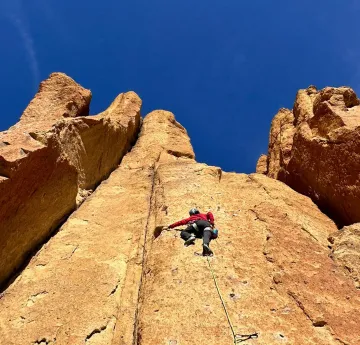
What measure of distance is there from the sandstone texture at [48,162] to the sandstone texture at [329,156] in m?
9.44

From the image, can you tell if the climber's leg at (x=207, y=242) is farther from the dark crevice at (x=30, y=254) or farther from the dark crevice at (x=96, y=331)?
the dark crevice at (x=30, y=254)

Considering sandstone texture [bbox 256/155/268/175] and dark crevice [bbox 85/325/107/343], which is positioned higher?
sandstone texture [bbox 256/155/268/175]

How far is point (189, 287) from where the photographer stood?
406 inches

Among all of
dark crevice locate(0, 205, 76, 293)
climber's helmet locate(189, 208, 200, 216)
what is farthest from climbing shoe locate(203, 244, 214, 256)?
dark crevice locate(0, 205, 76, 293)

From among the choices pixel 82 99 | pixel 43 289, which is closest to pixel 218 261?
pixel 43 289

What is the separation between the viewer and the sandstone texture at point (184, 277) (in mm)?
9172

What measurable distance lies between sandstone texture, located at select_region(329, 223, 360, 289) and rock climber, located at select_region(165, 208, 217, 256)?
367 centimetres

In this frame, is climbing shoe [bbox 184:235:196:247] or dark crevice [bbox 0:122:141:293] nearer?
climbing shoe [bbox 184:235:196:247]

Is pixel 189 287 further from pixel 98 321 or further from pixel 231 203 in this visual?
pixel 231 203

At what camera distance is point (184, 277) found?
35.1ft

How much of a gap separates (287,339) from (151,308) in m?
3.16

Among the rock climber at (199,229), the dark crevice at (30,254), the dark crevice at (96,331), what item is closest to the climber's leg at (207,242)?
the rock climber at (199,229)

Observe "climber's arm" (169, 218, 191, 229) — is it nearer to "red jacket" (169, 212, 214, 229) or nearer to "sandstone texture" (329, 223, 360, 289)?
"red jacket" (169, 212, 214, 229)

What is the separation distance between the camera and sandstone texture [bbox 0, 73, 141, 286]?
535 inches
